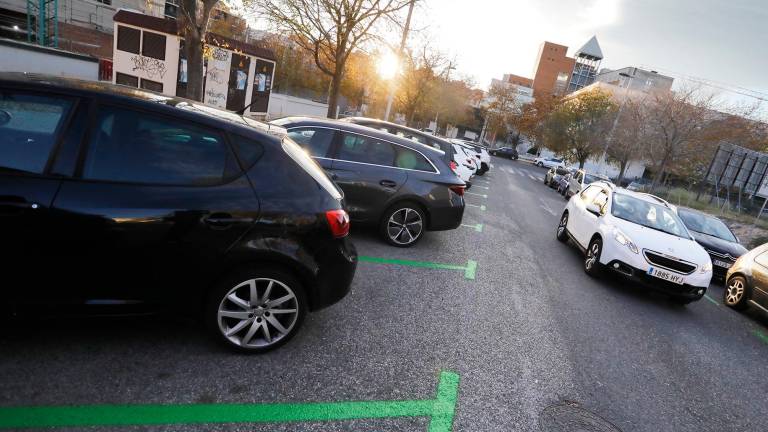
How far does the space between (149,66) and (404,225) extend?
2024cm

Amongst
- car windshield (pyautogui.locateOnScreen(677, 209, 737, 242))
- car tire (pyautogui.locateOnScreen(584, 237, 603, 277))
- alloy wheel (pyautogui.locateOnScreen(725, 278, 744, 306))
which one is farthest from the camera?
car windshield (pyautogui.locateOnScreen(677, 209, 737, 242))

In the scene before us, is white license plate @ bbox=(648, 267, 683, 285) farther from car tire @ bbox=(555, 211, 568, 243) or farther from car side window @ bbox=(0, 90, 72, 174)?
car side window @ bbox=(0, 90, 72, 174)

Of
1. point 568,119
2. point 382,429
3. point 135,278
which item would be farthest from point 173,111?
point 568,119

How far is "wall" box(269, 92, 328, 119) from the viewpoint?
3033cm

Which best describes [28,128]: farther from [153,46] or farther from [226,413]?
[153,46]

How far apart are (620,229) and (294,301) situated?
5851 millimetres

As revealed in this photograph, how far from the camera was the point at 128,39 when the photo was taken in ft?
68.4

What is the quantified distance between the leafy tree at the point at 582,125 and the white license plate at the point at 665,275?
120 feet

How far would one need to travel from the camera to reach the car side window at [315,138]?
20.5ft

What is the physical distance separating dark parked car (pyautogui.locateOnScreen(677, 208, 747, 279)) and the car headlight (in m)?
4.12

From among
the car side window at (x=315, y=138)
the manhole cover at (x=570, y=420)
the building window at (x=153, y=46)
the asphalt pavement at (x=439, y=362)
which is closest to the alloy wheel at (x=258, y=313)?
the asphalt pavement at (x=439, y=362)

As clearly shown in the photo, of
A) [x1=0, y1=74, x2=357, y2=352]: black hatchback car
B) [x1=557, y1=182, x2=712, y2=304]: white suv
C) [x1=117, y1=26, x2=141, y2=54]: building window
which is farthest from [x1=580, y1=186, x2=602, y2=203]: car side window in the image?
[x1=117, y1=26, x2=141, y2=54]: building window

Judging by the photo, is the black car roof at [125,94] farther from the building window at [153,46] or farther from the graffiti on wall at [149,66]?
the building window at [153,46]

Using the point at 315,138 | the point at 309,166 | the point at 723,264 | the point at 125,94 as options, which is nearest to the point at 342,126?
the point at 315,138
